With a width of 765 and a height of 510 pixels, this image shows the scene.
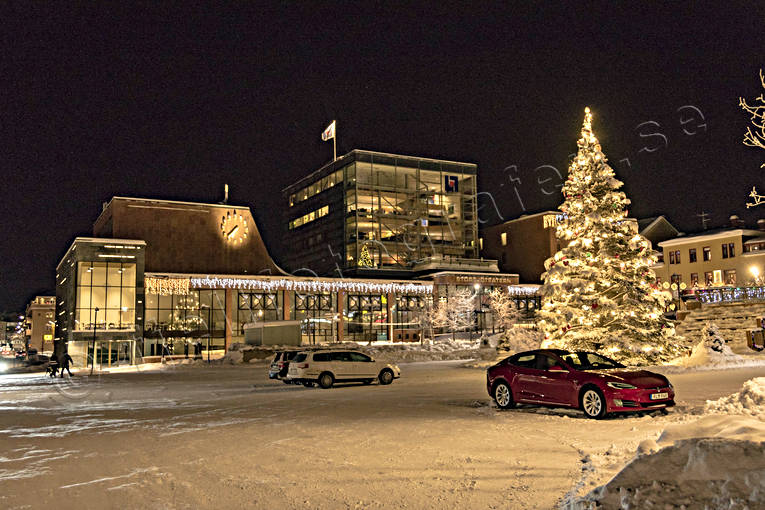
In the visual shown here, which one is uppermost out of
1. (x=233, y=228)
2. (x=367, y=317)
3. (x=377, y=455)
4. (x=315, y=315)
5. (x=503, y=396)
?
(x=233, y=228)

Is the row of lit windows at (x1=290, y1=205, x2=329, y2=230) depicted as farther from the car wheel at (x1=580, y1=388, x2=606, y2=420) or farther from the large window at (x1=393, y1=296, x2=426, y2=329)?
the car wheel at (x1=580, y1=388, x2=606, y2=420)

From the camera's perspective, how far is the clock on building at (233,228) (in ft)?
213

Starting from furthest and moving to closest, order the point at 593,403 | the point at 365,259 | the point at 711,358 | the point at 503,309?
the point at 365,259
the point at 503,309
the point at 711,358
the point at 593,403

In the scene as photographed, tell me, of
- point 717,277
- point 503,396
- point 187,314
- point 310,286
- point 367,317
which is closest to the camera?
point 503,396

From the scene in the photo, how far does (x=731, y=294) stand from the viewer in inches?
1567

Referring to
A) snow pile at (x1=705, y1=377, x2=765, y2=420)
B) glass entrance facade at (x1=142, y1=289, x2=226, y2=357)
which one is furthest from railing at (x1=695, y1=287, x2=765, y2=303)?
glass entrance facade at (x1=142, y1=289, x2=226, y2=357)

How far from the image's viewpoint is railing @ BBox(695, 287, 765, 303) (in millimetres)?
38312

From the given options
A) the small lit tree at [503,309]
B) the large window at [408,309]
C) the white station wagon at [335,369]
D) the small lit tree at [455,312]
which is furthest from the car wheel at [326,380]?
the small lit tree at [503,309]

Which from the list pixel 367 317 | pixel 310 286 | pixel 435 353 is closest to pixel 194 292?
pixel 310 286

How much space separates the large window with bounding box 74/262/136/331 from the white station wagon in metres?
33.7

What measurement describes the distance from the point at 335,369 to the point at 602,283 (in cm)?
1174

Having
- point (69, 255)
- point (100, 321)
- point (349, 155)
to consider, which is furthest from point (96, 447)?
point (349, 155)

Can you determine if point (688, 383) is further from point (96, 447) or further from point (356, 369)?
point (96, 447)

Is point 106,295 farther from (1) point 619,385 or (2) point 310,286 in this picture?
(1) point 619,385
